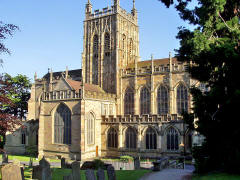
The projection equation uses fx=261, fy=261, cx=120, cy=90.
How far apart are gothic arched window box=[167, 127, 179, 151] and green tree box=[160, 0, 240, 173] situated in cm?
1636

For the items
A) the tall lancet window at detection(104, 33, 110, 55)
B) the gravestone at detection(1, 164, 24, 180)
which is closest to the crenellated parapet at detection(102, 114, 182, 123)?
the tall lancet window at detection(104, 33, 110, 55)

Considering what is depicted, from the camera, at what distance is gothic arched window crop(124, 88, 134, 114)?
38.6 meters

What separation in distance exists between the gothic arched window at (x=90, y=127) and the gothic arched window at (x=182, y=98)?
38.0 ft

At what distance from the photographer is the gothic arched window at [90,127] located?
109 feet

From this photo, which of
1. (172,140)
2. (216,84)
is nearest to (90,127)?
(172,140)

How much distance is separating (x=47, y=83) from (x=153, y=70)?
20264mm

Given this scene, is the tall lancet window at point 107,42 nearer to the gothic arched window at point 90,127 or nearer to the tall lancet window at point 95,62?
the tall lancet window at point 95,62

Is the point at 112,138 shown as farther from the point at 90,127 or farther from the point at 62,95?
the point at 62,95

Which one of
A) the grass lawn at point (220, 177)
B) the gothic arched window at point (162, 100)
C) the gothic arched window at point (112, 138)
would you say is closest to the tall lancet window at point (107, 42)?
the gothic arched window at point (162, 100)

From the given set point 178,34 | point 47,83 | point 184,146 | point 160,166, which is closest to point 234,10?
point 178,34

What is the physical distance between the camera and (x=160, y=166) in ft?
59.9

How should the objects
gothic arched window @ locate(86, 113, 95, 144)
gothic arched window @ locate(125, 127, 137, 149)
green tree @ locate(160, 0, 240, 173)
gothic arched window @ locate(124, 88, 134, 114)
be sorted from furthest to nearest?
gothic arched window @ locate(124, 88, 134, 114) → gothic arched window @ locate(86, 113, 95, 144) → gothic arched window @ locate(125, 127, 137, 149) → green tree @ locate(160, 0, 240, 173)

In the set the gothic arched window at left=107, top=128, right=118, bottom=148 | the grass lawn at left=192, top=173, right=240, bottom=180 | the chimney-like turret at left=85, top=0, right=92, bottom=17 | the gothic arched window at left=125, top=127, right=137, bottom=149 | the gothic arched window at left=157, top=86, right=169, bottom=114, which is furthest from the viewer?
the chimney-like turret at left=85, top=0, right=92, bottom=17

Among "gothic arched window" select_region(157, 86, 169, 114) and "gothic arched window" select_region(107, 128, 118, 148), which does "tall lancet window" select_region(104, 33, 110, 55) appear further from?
"gothic arched window" select_region(107, 128, 118, 148)
